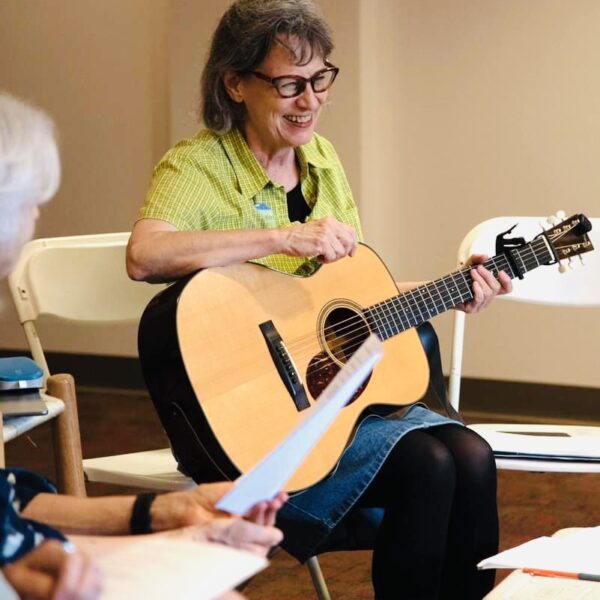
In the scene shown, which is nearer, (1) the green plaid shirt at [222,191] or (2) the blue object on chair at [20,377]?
(2) the blue object on chair at [20,377]

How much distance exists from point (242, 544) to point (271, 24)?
3.99 feet

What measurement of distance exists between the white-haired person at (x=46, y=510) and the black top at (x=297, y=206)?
0.92 m

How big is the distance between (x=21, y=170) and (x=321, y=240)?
84cm

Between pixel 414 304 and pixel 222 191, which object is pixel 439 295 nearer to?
pixel 414 304

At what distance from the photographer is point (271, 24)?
2.31 meters

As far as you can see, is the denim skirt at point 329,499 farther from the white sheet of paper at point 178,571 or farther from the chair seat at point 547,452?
the white sheet of paper at point 178,571

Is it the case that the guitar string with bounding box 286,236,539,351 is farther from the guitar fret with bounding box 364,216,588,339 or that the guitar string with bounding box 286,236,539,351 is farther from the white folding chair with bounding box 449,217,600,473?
the white folding chair with bounding box 449,217,600,473

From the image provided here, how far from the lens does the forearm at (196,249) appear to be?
2.17 meters

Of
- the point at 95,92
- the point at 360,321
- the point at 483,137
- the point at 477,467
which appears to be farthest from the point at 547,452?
the point at 95,92

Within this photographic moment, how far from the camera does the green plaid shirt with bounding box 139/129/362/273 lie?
7.45 ft

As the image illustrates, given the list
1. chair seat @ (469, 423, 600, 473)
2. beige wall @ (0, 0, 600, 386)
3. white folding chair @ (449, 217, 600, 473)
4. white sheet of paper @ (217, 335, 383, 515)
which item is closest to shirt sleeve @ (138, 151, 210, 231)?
white folding chair @ (449, 217, 600, 473)

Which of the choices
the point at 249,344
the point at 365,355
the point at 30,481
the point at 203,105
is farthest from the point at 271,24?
the point at 365,355

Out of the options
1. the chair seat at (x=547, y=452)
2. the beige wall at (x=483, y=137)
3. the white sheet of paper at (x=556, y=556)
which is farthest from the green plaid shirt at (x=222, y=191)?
the beige wall at (x=483, y=137)

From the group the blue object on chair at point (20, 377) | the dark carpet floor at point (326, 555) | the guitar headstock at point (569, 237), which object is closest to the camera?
the blue object on chair at point (20, 377)
